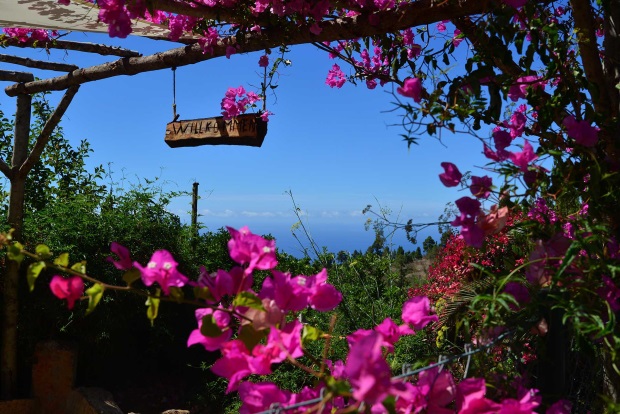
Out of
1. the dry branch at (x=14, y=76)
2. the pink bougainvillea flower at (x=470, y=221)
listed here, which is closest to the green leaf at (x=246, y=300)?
the pink bougainvillea flower at (x=470, y=221)

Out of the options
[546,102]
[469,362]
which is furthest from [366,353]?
[546,102]

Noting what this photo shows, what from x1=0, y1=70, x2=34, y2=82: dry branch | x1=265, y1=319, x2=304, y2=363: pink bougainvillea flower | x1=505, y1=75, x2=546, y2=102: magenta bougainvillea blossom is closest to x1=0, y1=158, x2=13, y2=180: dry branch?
x1=0, y1=70, x2=34, y2=82: dry branch

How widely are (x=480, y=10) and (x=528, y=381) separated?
1.27 metres

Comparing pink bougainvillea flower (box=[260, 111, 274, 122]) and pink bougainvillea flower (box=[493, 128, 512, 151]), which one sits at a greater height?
pink bougainvillea flower (box=[260, 111, 274, 122])

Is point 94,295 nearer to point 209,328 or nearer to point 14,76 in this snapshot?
point 209,328

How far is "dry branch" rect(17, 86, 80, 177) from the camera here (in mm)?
4219

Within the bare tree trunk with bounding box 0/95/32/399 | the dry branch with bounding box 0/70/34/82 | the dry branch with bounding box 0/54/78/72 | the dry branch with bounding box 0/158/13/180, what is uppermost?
the dry branch with bounding box 0/54/78/72

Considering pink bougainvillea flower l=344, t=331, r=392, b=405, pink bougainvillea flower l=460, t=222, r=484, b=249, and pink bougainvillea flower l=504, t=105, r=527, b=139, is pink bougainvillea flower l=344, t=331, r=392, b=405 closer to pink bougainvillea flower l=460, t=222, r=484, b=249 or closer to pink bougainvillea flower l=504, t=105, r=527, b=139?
pink bougainvillea flower l=460, t=222, r=484, b=249

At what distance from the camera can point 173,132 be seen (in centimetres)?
382

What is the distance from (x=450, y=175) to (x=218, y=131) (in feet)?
8.65

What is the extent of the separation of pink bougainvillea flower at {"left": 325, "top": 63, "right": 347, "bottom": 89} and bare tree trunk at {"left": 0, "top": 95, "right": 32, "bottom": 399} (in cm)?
229

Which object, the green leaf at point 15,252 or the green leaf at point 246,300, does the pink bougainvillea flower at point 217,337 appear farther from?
the green leaf at point 15,252

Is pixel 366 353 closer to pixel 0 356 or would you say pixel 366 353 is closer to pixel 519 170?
pixel 519 170

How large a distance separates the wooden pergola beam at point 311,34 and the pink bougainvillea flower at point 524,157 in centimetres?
74
